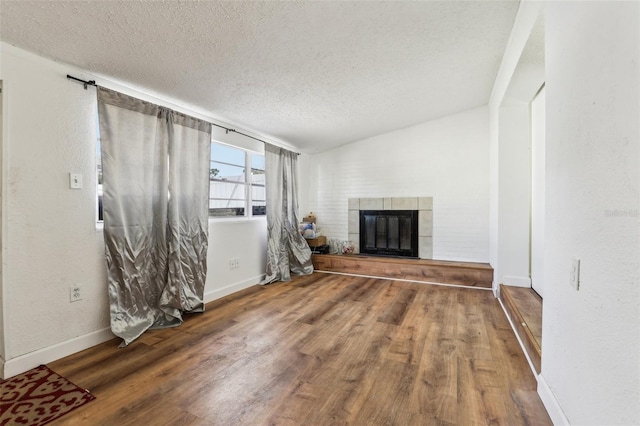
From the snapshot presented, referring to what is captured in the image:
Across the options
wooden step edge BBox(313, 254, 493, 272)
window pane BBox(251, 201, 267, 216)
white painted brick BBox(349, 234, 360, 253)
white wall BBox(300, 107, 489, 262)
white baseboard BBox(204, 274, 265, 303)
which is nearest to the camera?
white baseboard BBox(204, 274, 265, 303)

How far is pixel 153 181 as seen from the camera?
8.08ft

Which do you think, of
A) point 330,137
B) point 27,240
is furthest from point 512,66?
point 27,240

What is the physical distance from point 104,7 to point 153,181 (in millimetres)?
1335

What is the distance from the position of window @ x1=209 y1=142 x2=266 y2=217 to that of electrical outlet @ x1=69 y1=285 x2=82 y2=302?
1414mm

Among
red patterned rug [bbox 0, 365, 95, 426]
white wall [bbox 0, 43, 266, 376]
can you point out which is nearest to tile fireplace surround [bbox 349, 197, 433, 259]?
white wall [bbox 0, 43, 266, 376]

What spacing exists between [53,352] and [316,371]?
1844 millimetres

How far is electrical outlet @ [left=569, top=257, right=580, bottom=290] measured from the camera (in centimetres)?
109

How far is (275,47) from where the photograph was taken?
2.01 meters

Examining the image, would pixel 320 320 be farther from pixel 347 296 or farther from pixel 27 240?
pixel 27 240

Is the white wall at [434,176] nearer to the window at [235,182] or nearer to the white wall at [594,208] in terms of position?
the window at [235,182]

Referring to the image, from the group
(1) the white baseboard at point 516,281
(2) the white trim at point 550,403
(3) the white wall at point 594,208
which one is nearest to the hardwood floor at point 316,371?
(2) the white trim at point 550,403

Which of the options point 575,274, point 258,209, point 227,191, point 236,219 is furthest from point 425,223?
point 575,274

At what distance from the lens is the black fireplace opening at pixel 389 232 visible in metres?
4.43

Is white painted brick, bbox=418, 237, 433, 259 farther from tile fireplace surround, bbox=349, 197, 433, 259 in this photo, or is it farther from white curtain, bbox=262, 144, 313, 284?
white curtain, bbox=262, 144, 313, 284
